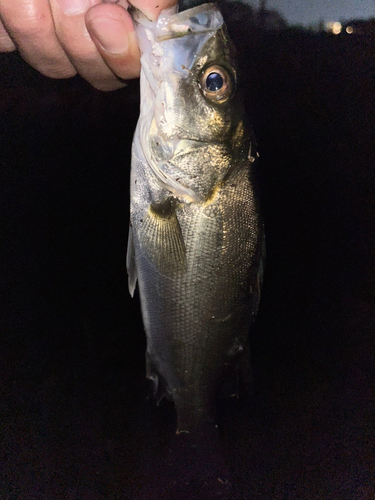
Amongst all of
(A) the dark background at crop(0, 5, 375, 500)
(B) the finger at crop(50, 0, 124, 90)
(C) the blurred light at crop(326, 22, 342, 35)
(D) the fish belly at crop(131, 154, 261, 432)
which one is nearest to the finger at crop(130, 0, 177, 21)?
(B) the finger at crop(50, 0, 124, 90)

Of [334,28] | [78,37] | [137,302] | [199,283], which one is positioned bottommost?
[137,302]

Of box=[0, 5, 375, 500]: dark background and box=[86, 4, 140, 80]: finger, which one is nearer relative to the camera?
box=[86, 4, 140, 80]: finger

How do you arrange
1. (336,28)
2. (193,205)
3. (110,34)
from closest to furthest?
(110,34)
(193,205)
(336,28)

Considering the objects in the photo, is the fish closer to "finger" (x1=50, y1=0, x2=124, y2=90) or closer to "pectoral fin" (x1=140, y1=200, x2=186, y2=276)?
"pectoral fin" (x1=140, y1=200, x2=186, y2=276)

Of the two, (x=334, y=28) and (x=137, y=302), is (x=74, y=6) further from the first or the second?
(x=334, y=28)

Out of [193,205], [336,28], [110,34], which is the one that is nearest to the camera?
[110,34]

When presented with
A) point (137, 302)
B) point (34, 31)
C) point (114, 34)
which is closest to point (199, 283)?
point (114, 34)
